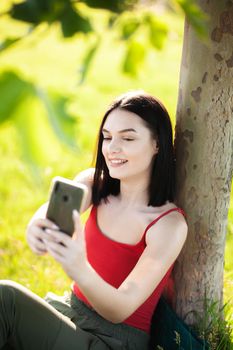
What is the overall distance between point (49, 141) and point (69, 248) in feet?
4.41

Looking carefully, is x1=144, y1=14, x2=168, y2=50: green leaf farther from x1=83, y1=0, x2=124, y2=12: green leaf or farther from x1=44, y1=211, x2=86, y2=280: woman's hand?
x1=44, y1=211, x2=86, y2=280: woman's hand

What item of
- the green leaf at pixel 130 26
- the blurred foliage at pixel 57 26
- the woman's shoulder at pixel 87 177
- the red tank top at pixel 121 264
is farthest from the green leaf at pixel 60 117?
the woman's shoulder at pixel 87 177

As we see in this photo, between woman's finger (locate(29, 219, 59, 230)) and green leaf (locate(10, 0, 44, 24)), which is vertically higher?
green leaf (locate(10, 0, 44, 24))

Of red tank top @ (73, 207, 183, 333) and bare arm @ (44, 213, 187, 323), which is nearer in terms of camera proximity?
bare arm @ (44, 213, 187, 323)

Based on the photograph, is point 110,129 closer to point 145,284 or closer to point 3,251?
point 145,284

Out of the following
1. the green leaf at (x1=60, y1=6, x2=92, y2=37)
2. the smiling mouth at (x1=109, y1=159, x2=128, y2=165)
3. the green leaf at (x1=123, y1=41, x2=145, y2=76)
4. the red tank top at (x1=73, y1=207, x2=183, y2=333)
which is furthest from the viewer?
the red tank top at (x1=73, y1=207, x2=183, y2=333)

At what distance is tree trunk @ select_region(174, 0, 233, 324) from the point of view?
8.02ft

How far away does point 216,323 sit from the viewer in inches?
106

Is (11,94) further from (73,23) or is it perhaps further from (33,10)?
(73,23)

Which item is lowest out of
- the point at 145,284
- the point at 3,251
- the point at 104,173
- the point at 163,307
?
the point at 3,251

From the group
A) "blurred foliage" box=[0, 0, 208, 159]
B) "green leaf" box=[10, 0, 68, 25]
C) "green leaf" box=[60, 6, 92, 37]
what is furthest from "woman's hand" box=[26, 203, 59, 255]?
"green leaf" box=[10, 0, 68, 25]

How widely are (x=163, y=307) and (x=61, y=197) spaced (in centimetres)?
88

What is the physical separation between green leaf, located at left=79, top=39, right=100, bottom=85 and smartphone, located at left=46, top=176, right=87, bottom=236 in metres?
1.11

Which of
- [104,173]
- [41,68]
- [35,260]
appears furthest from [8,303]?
[41,68]
